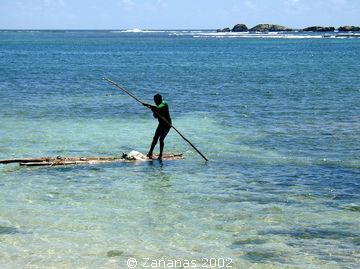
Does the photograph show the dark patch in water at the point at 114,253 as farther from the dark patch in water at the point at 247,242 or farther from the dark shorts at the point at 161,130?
the dark shorts at the point at 161,130

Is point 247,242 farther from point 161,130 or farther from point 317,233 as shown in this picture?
point 161,130

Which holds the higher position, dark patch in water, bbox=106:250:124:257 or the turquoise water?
dark patch in water, bbox=106:250:124:257

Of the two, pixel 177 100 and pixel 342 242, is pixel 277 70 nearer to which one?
pixel 177 100

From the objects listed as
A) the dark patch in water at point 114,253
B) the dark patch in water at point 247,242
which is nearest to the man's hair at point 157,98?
the dark patch in water at point 247,242

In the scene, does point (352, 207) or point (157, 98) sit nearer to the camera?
point (352, 207)

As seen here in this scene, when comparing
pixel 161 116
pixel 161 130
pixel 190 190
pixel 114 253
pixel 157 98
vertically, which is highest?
pixel 157 98

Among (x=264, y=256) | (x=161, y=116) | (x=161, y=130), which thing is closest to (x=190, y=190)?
(x=161, y=116)

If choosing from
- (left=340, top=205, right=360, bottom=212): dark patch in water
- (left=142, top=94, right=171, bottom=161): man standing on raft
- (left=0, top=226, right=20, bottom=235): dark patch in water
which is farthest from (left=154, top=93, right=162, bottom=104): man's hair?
(left=0, top=226, right=20, bottom=235): dark patch in water

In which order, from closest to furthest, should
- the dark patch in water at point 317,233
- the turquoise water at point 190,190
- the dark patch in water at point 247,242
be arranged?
the turquoise water at point 190,190, the dark patch in water at point 247,242, the dark patch in water at point 317,233

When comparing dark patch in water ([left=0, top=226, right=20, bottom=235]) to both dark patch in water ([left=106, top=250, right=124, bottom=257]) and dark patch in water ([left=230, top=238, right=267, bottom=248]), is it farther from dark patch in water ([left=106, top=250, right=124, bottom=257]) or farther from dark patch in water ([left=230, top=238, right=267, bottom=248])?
dark patch in water ([left=230, top=238, right=267, bottom=248])

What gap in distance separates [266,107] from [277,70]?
3311 cm

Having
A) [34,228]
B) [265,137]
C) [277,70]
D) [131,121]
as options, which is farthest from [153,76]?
[34,228]

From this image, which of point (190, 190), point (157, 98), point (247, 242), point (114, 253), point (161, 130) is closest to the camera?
point (114, 253)

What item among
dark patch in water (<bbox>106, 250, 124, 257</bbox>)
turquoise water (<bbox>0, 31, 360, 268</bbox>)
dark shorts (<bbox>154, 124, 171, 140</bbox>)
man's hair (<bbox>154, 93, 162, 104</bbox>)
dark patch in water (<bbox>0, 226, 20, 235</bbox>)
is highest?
man's hair (<bbox>154, 93, 162, 104</bbox>)
